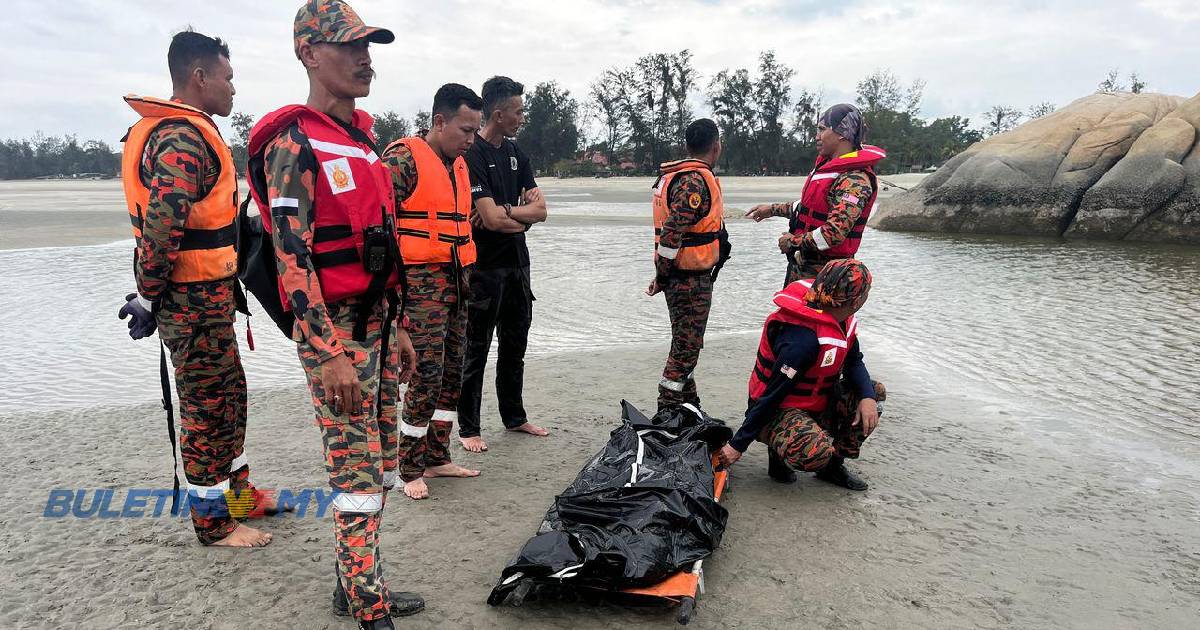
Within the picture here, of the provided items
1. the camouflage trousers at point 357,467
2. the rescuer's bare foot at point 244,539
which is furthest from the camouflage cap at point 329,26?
the rescuer's bare foot at point 244,539

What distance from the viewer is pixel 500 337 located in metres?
4.94

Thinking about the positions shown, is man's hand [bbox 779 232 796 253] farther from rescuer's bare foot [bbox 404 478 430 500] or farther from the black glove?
the black glove

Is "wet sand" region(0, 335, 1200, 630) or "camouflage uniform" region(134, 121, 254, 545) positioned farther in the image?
"camouflage uniform" region(134, 121, 254, 545)

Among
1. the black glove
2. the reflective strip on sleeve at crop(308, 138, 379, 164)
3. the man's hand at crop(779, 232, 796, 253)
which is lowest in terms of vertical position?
the black glove

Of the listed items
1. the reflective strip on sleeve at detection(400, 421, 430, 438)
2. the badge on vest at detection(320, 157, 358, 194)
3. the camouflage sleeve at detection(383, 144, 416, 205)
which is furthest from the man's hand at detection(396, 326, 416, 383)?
the reflective strip on sleeve at detection(400, 421, 430, 438)

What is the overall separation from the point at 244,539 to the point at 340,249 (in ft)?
5.78

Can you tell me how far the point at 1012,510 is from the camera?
3900 millimetres

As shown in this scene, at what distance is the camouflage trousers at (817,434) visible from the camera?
3990mm

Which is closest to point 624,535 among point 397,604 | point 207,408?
point 397,604

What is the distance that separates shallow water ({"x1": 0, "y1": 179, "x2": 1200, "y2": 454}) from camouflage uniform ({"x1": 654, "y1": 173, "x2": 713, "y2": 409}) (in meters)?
1.25

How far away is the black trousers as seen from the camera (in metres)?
4.61

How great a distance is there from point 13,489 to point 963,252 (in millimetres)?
14423

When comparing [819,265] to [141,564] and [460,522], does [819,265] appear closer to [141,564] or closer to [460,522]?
[460,522]

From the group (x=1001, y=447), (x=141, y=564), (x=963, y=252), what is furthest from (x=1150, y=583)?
(x=963, y=252)
